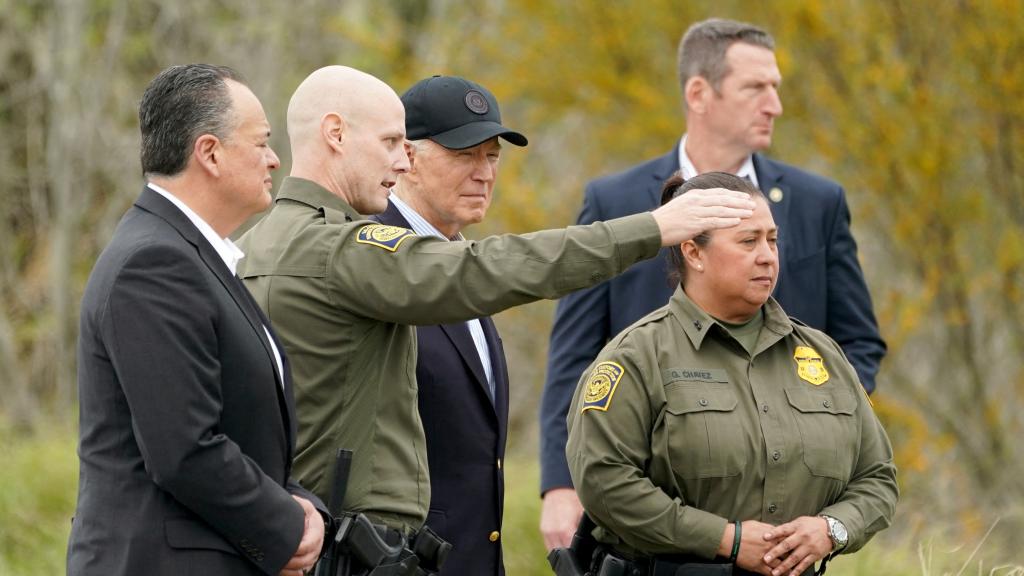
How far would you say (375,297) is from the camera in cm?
325

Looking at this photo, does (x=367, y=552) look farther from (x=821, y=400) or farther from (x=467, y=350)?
(x=821, y=400)

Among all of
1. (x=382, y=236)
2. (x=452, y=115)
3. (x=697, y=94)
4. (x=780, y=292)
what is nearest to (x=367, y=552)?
(x=382, y=236)

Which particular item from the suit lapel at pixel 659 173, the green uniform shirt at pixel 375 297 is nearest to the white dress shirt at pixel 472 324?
the green uniform shirt at pixel 375 297

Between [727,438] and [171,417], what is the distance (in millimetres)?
1385

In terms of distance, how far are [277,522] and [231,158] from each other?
2.52 feet

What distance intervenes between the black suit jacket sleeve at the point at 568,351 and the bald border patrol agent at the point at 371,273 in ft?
4.19

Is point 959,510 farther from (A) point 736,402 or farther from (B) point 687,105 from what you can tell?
(A) point 736,402

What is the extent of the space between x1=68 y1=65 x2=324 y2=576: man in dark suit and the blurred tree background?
274 cm

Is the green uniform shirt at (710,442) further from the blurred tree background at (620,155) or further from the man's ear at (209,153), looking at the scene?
the blurred tree background at (620,155)

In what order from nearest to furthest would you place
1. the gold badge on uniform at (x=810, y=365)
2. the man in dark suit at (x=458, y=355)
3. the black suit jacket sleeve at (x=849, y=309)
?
1. the gold badge on uniform at (x=810, y=365)
2. the man in dark suit at (x=458, y=355)
3. the black suit jacket sleeve at (x=849, y=309)

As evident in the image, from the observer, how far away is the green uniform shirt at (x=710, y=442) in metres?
3.58

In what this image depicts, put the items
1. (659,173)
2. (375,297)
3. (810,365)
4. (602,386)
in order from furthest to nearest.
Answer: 1. (659,173)
2. (810,365)
3. (602,386)
4. (375,297)

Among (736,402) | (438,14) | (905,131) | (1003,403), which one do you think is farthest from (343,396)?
(438,14)

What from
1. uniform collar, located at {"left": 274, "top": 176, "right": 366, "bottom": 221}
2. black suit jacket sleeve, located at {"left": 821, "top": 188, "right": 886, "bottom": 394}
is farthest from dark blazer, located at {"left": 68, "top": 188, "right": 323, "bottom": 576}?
black suit jacket sleeve, located at {"left": 821, "top": 188, "right": 886, "bottom": 394}
